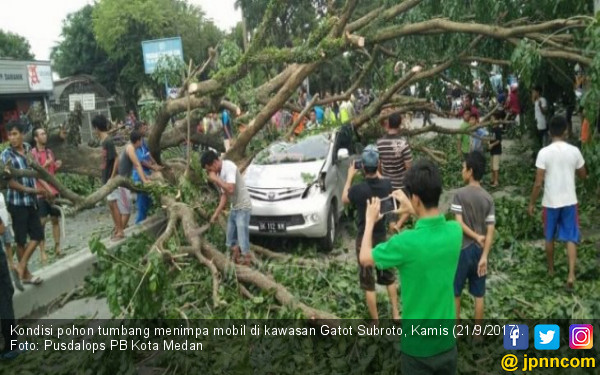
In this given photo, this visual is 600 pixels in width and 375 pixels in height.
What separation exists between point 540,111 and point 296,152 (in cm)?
580

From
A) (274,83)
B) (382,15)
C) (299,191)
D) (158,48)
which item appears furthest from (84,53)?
(299,191)

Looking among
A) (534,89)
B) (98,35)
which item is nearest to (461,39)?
(534,89)

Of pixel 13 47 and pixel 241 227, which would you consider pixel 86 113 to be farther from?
Answer: pixel 13 47

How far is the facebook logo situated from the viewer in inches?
158

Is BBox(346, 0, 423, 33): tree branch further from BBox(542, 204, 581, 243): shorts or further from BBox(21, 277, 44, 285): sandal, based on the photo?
BBox(21, 277, 44, 285): sandal

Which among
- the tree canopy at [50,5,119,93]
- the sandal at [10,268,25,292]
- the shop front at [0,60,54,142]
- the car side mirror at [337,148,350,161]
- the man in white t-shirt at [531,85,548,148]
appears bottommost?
the sandal at [10,268,25,292]

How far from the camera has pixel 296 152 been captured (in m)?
8.03

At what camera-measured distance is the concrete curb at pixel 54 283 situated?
541 centimetres

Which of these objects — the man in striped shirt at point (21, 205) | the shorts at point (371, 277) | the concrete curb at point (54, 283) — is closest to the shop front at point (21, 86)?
the man in striped shirt at point (21, 205)

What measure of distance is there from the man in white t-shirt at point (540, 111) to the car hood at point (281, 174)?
18.5ft

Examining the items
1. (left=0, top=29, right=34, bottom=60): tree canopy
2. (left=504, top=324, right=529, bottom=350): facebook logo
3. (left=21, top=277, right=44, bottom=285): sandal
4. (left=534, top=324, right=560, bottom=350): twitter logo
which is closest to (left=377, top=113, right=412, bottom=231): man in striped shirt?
(left=504, top=324, right=529, bottom=350): facebook logo

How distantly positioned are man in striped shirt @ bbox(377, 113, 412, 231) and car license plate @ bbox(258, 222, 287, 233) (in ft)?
5.46

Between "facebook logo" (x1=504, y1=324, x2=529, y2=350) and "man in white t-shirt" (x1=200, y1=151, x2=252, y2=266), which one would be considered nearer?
"facebook logo" (x1=504, y1=324, x2=529, y2=350)

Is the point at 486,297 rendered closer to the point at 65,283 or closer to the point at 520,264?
the point at 520,264
